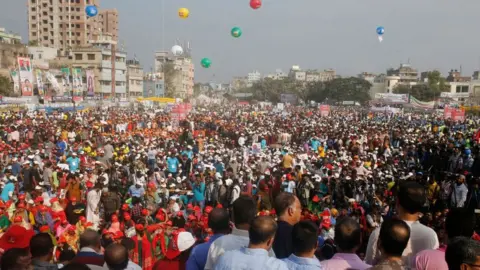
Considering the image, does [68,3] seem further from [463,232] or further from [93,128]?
[463,232]

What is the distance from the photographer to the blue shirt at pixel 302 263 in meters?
2.62

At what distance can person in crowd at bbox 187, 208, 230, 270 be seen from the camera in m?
3.22

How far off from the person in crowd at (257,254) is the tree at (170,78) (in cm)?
7527

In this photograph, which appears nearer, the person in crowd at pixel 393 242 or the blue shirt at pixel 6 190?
the person in crowd at pixel 393 242

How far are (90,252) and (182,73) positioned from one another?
3307 inches

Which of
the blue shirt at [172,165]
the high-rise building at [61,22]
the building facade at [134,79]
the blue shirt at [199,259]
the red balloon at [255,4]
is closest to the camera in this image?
the blue shirt at [199,259]

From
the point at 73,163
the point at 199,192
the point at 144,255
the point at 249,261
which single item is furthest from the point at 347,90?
the point at 249,261

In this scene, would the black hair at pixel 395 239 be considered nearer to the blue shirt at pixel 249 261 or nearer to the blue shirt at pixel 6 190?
the blue shirt at pixel 249 261

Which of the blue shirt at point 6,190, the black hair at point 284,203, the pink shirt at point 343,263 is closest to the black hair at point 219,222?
the black hair at point 284,203

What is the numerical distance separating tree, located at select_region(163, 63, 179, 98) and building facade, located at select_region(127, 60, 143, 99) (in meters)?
9.71

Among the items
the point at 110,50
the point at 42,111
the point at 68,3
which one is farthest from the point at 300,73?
the point at 42,111

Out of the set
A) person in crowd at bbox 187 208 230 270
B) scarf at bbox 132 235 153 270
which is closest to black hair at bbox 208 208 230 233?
person in crowd at bbox 187 208 230 270

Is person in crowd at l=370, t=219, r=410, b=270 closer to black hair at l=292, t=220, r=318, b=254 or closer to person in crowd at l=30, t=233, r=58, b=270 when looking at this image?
black hair at l=292, t=220, r=318, b=254

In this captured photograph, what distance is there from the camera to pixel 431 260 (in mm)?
2613
